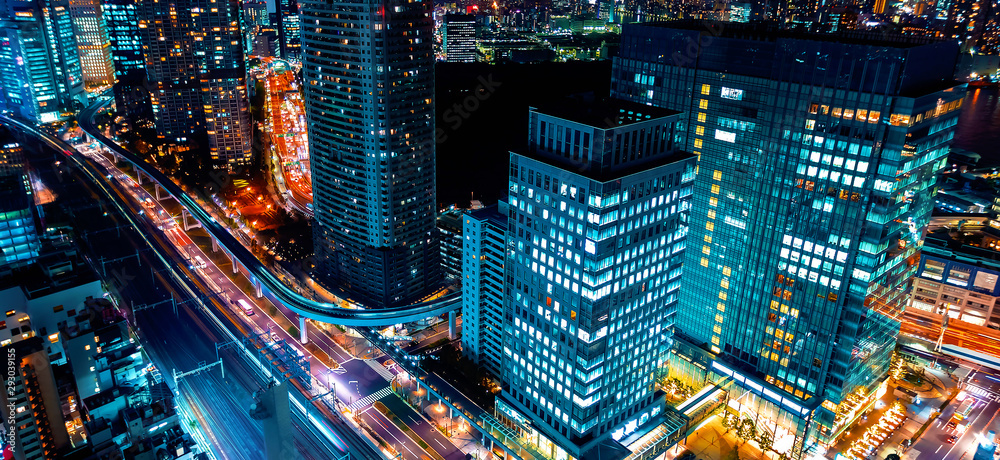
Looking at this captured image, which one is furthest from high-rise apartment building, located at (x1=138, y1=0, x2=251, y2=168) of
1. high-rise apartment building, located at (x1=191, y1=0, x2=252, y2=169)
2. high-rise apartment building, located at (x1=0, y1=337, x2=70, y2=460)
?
high-rise apartment building, located at (x1=0, y1=337, x2=70, y2=460)

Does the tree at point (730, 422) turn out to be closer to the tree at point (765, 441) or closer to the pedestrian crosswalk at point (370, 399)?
the tree at point (765, 441)

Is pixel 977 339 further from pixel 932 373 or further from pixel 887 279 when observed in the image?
pixel 887 279

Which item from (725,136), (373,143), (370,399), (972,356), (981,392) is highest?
(725,136)

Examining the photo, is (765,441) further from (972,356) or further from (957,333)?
(957,333)

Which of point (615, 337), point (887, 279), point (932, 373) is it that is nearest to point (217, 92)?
point (615, 337)

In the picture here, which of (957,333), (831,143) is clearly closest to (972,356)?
(957,333)

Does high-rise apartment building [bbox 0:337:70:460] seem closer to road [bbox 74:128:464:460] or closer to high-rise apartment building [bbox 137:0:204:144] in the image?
road [bbox 74:128:464:460]

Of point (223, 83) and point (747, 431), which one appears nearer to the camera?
point (747, 431)
